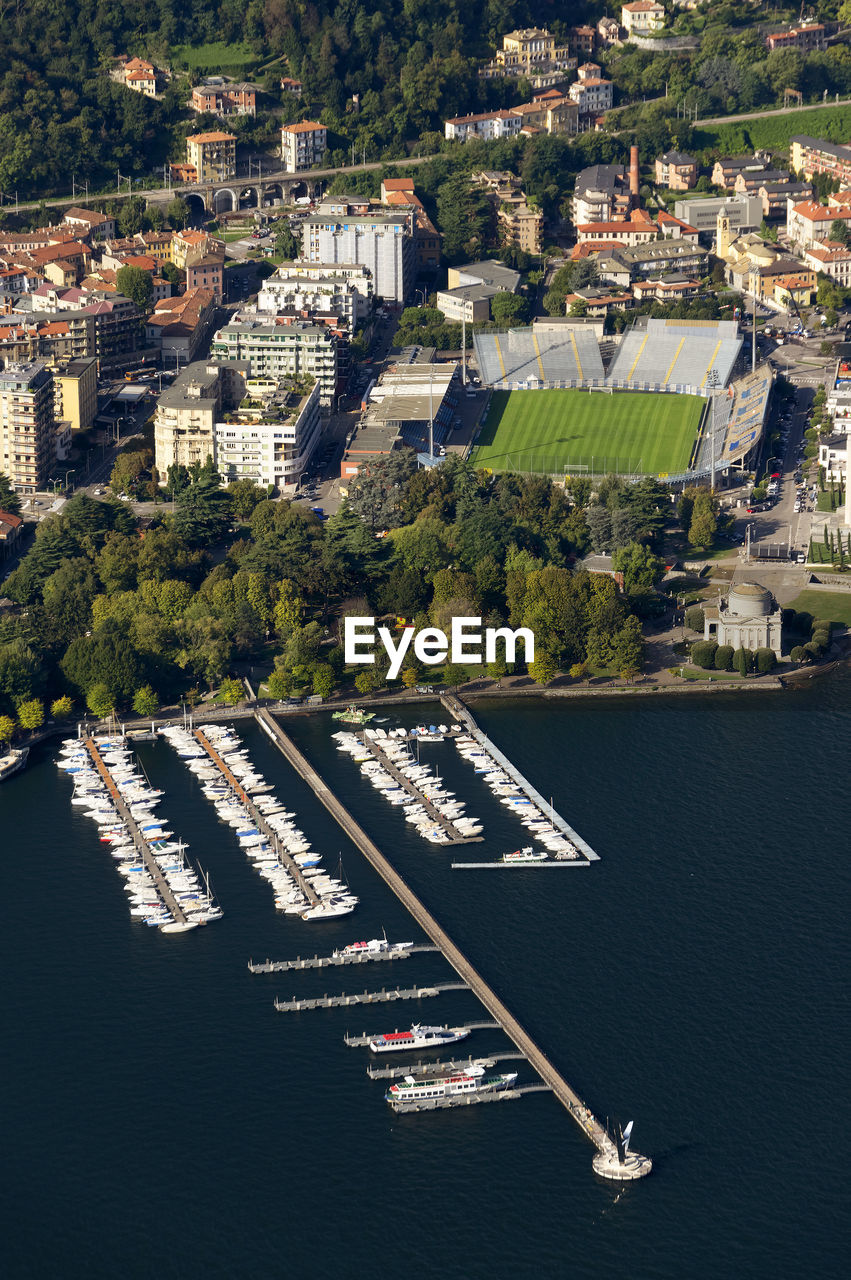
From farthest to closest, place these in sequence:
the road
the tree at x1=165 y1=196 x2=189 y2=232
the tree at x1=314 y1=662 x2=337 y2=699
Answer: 1. the road
2. the tree at x1=165 y1=196 x2=189 y2=232
3. the tree at x1=314 y1=662 x2=337 y2=699

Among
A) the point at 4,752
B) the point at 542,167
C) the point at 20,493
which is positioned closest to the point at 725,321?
the point at 542,167

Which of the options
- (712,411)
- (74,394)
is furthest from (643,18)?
(74,394)

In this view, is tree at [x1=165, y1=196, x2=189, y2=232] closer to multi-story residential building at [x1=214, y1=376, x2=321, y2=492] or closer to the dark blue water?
multi-story residential building at [x1=214, y1=376, x2=321, y2=492]

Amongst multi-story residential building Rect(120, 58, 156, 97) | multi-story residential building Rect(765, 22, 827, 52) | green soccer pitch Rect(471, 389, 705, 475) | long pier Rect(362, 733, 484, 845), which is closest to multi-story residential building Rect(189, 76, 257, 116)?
multi-story residential building Rect(120, 58, 156, 97)

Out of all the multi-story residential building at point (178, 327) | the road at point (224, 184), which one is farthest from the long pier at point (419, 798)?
the road at point (224, 184)

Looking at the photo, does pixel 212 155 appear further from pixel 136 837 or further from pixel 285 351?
pixel 136 837
